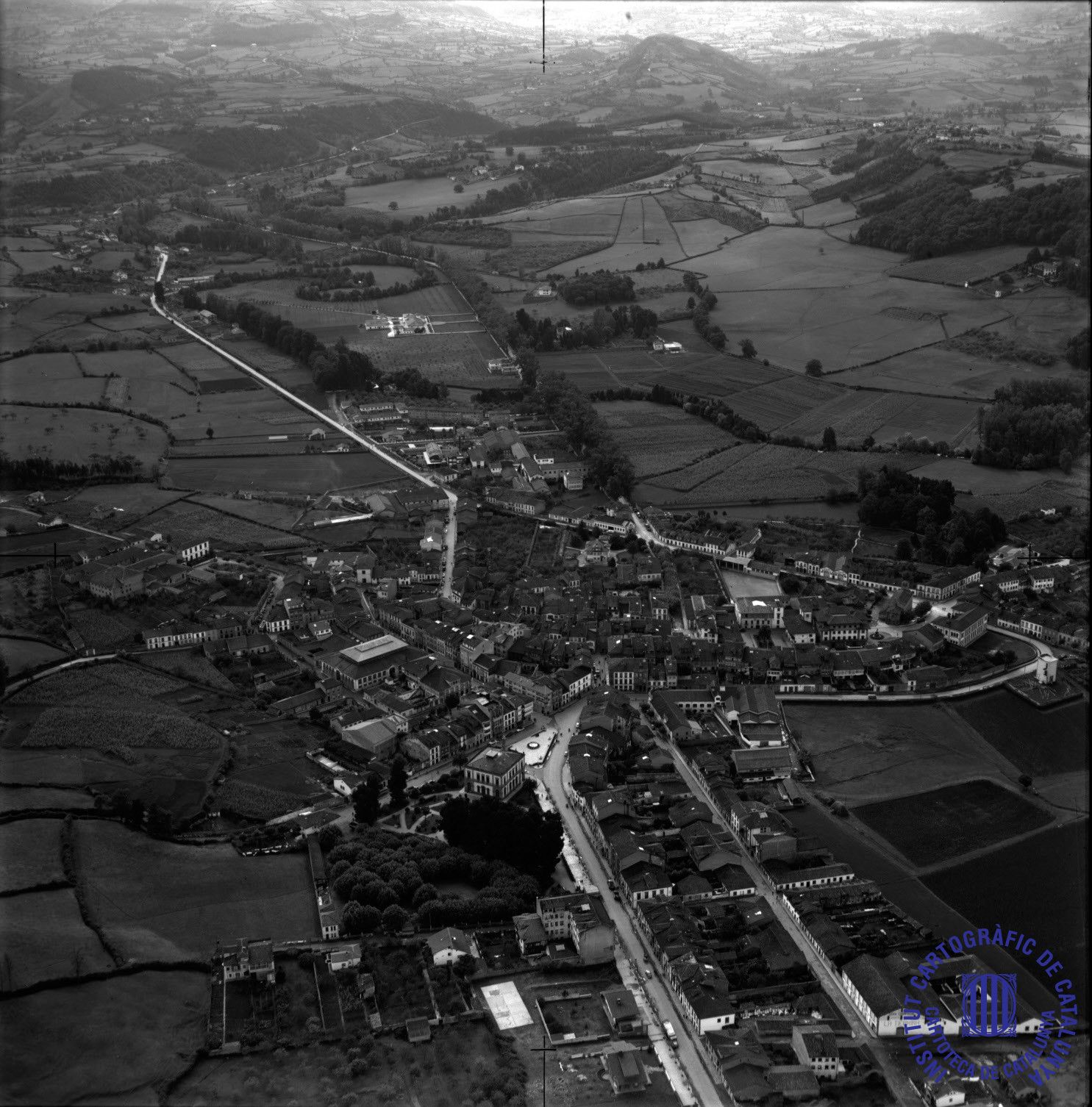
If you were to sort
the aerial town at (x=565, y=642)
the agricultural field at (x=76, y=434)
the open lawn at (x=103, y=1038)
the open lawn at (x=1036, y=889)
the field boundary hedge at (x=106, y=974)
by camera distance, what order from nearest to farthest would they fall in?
the open lawn at (x=103, y=1038) < the field boundary hedge at (x=106, y=974) < the aerial town at (x=565, y=642) < the open lawn at (x=1036, y=889) < the agricultural field at (x=76, y=434)

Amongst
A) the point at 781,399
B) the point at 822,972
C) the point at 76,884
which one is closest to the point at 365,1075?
the point at 76,884

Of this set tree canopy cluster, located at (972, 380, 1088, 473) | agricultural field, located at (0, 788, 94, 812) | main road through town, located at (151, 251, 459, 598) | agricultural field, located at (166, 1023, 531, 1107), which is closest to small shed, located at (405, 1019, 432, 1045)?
agricultural field, located at (166, 1023, 531, 1107)

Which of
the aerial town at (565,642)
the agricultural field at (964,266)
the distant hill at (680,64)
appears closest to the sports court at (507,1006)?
the aerial town at (565,642)

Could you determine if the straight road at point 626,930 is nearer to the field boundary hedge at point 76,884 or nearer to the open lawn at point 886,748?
the open lawn at point 886,748

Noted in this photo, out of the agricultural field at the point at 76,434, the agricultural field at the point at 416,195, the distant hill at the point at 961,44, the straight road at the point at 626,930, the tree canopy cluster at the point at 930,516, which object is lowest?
the straight road at the point at 626,930

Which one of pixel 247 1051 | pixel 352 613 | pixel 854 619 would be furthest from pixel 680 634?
pixel 247 1051

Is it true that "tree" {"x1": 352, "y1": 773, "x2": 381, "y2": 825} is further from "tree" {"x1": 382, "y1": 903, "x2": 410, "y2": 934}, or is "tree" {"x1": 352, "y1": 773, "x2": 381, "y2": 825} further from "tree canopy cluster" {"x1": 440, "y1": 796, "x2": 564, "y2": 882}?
"tree" {"x1": 382, "y1": 903, "x2": 410, "y2": 934}

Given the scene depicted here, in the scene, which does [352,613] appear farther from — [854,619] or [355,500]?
[854,619]
